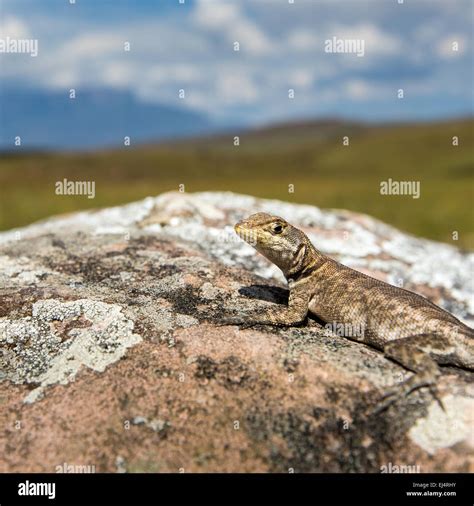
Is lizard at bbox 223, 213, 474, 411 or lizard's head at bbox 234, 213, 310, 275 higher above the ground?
lizard's head at bbox 234, 213, 310, 275

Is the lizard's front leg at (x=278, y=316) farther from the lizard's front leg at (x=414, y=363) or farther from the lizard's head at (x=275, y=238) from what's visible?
the lizard's front leg at (x=414, y=363)

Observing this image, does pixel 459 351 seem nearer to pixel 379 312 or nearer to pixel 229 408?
pixel 379 312

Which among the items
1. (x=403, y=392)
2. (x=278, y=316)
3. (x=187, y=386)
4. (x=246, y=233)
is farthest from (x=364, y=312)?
(x=187, y=386)

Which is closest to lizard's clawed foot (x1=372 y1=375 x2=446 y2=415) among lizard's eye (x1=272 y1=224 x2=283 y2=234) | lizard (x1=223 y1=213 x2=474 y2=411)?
lizard (x1=223 y1=213 x2=474 y2=411)

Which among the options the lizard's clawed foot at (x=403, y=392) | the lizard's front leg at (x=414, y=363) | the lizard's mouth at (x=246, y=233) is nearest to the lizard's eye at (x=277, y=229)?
the lizard's mouth at (x=246, y=233)

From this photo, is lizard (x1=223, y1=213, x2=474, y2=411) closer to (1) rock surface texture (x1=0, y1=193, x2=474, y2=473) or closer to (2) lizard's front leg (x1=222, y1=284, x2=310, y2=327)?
(2) lizard's front leg (x1=222, y1=284, x2=310, y2=327)

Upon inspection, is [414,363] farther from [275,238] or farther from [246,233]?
[246,233]
